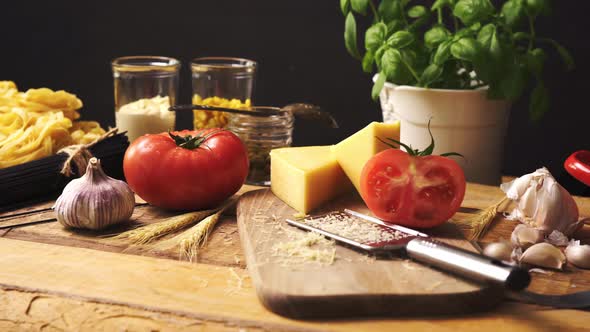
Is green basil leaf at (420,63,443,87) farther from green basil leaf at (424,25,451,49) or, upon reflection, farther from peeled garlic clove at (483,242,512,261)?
peeled garlic clove at (483,242,512,261)

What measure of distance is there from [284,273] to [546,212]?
0.63 meters

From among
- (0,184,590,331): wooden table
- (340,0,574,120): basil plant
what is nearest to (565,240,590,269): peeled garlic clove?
(0,184,590,331): wooden table

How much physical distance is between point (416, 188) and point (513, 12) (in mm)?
711

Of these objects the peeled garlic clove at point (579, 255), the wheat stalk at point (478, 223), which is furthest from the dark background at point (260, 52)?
the peeled garlic clove at point (579, 255)

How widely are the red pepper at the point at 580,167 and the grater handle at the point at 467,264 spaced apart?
23.7 inches

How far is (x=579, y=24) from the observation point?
2494mm

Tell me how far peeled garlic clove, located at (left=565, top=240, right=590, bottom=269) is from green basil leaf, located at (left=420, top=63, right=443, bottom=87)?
662 millimetres

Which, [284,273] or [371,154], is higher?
[371,154]

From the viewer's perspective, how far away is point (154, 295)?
48.4 inches

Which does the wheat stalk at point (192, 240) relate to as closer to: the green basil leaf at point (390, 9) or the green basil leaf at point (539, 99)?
the green basil leaf at point (390, 9)

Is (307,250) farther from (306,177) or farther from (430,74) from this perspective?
(430,74)

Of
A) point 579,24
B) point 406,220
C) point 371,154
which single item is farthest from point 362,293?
point 579,24

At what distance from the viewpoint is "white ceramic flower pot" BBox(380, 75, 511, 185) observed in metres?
1.96

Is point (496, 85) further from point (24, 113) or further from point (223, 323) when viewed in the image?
point (24, 113)
